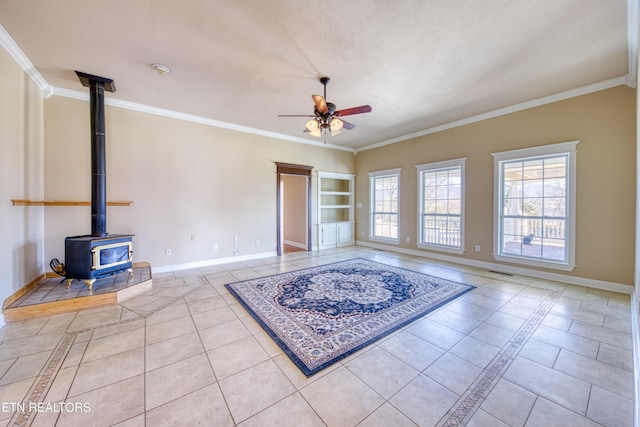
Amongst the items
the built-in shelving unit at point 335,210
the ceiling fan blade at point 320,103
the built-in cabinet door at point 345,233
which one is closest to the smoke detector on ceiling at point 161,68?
the ceiling fan blade at point 320,103

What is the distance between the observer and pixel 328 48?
2764 millimetres

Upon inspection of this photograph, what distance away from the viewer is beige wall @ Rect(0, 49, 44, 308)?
274 cm

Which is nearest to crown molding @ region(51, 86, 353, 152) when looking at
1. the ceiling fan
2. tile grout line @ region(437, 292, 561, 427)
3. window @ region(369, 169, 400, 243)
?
window @ region(369, 169, 400, 243)

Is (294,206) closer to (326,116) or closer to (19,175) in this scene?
(326,116)

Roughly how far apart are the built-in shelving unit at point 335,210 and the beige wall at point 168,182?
152 centimetres

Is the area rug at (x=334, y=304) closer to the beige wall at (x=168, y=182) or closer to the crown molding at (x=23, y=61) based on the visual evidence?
the beige wall at (x=168, y=182)

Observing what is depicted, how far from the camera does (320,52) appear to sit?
2834 mm

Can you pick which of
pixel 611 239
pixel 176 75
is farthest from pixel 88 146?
pixel 611 239

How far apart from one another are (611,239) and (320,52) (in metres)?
4.92

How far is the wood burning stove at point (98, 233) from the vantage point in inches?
127

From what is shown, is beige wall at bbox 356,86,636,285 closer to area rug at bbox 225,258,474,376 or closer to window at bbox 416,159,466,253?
window at bbox 416,159,466,253

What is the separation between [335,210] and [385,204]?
1.56 m

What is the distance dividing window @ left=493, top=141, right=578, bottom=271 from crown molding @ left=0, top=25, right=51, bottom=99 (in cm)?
713

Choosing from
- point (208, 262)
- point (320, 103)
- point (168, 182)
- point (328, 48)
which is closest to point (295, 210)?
point (208, 262)
